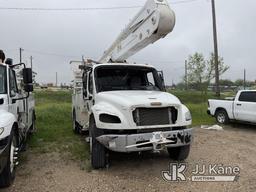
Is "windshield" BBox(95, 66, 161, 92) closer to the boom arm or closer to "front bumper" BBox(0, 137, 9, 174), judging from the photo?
the boom arm

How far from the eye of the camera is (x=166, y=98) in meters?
6.64

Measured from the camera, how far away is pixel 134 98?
637cm

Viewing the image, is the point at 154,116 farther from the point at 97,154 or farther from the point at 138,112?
the point at 97,154

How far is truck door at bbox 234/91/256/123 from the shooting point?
1234cm

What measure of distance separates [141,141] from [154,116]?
1.97ft

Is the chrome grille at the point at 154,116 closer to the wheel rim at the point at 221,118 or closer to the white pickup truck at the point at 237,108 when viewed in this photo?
the white pickup truck at the point at 237,108

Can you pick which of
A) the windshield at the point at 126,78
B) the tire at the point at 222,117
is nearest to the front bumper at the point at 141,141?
the windshield at the point at 126,78

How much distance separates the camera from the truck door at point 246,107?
12.3 m

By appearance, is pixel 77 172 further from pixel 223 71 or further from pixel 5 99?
pixel 223 71

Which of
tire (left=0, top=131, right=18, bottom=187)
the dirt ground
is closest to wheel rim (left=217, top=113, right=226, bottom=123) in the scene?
the dirt ground

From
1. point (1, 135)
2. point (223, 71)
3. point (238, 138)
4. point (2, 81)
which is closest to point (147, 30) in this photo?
point (2, 81)

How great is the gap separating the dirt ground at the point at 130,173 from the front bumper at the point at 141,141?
557mm

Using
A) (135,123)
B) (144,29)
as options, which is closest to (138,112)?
(135,123)

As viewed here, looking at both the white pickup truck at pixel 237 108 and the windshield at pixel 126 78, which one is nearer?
the windshield at pixel 126 78
